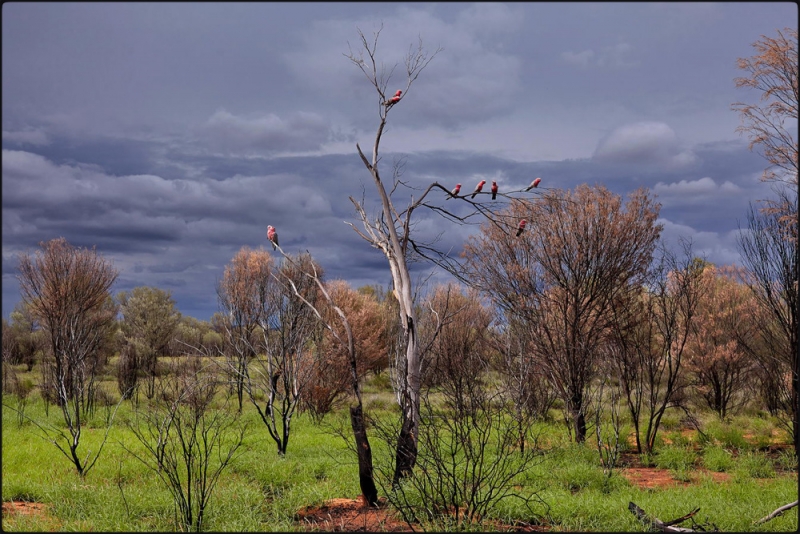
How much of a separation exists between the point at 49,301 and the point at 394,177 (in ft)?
52.6

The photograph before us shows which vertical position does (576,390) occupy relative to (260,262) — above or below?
below

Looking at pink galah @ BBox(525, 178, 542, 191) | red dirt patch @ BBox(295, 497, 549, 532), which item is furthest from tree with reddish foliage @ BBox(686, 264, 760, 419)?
red dirt patch @ BBox(295, 497, 549, 532)

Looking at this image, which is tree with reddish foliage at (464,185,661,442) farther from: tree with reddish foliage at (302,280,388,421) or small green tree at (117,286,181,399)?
small green tree at (117,286,181,399)

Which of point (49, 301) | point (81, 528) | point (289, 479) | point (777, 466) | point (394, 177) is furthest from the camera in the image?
point (49, 301)

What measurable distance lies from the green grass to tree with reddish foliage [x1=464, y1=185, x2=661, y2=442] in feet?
6.03

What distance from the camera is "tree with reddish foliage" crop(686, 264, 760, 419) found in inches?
718

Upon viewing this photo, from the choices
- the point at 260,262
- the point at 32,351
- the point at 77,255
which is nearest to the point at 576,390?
the point at 260,262

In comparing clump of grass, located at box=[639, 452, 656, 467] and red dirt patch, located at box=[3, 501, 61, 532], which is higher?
red dirt patch, located at box=[3, 501, 61, 532]

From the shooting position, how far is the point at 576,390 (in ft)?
42.7

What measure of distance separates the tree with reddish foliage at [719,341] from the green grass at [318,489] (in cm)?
484

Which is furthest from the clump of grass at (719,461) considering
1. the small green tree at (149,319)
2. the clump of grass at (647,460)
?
the small green tree at (149,319)

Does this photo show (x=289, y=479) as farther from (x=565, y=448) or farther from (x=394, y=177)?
(x=565, y=448)

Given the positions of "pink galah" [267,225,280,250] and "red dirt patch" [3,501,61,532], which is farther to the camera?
"pink galah" [267,225,280,250]

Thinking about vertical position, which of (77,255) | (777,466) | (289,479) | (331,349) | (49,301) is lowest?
(777,466)
